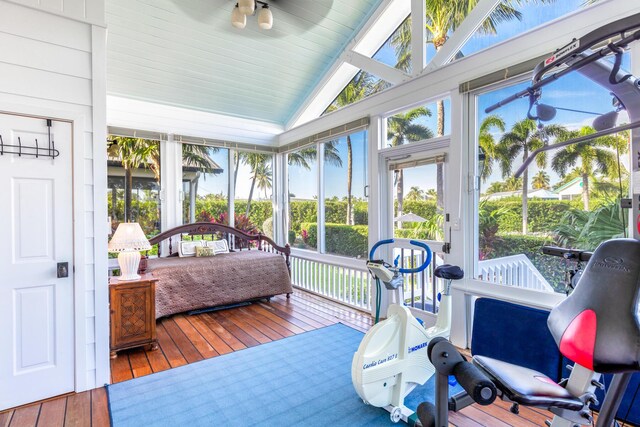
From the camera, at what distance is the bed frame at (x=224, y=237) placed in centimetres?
482

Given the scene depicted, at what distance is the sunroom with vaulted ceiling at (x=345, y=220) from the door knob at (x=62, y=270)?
1 centimetres

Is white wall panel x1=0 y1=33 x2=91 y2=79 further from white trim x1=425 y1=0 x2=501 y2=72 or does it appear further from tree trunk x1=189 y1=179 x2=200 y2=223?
white trim x1=425 y1=0 x2=501 y2=72

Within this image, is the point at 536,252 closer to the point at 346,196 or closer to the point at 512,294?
the point at 512,294

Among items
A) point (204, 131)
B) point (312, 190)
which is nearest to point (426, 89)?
point (312, 190)

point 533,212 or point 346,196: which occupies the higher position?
point 346,196

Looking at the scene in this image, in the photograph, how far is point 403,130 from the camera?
12.2 feet

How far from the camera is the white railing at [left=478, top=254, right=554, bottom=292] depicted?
259cm

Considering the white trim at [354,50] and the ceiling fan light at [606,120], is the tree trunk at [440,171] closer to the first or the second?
the white trim at [354,50]

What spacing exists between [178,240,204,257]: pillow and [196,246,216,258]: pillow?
0.32 feet

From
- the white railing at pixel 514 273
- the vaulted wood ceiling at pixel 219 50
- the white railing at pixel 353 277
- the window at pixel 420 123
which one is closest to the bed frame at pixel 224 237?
the white railing at pixel 353 277

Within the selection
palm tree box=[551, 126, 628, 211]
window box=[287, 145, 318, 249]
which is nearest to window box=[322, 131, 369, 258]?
window box=[287, 145, 318, 249]

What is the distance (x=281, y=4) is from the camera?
3.61 metres

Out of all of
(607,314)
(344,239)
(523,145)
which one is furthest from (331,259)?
(607,314)

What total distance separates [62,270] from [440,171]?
3.32 metres
